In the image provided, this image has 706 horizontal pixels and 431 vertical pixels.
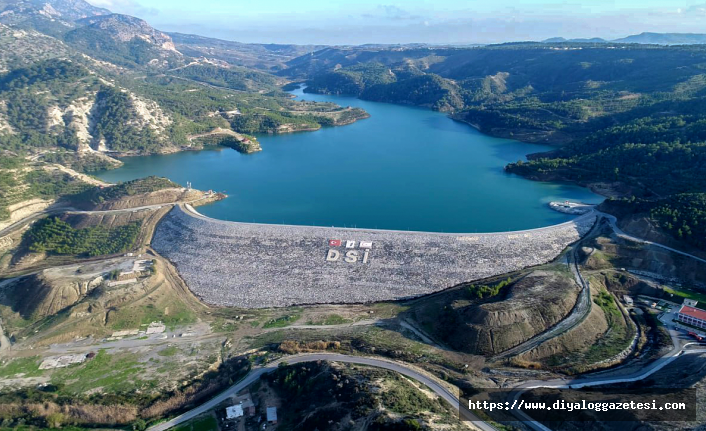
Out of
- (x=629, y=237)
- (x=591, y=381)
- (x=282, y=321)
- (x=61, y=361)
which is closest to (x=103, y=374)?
(x=61, y=361)

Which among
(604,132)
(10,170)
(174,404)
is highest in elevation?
(604,132)

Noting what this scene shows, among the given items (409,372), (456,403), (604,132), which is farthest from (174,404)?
(604,132)

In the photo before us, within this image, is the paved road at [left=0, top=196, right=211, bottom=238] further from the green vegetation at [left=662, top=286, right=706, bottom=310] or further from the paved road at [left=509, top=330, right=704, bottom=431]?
the green vegetation at [left=662, top=286, right=706, bottom=310]

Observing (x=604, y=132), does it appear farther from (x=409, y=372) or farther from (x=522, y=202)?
(x=409, y=372)

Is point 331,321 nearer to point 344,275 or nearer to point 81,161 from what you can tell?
point 344,275

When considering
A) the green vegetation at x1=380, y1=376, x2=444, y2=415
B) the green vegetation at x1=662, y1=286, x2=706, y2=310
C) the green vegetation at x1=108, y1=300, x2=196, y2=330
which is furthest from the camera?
the green vegetation at x1=108, y1=300, x2=196, y2=330

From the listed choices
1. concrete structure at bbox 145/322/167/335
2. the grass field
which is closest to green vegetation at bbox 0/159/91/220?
concrete structure at bbox 145/322/167/335

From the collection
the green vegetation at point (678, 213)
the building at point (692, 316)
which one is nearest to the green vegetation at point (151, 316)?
the building at point (692, 316)
